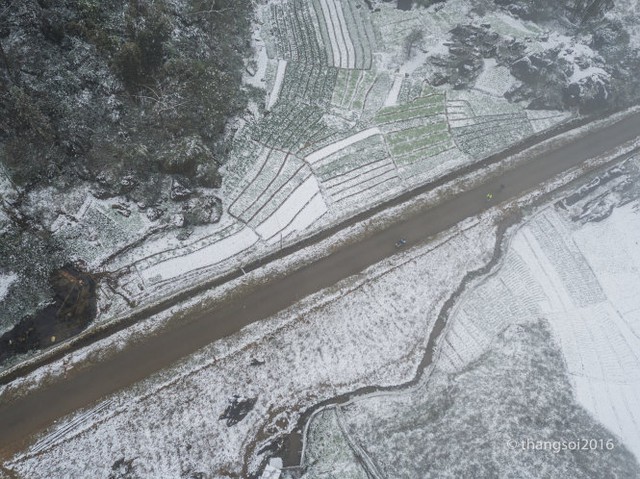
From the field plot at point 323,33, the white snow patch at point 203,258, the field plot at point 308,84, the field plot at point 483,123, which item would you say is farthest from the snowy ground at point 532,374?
the field plot at point 323,33

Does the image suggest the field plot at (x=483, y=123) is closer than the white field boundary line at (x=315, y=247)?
No

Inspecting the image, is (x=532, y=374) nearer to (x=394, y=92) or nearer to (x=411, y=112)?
(x=411, y=112)

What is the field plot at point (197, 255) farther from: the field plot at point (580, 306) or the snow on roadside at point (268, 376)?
the field plot at point (580, 306)

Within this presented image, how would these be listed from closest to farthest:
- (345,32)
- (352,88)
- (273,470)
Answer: (273,470) < (352,88) < (345,32)

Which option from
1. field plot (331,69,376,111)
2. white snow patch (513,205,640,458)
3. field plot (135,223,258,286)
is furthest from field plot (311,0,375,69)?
white snow patch (513,205,640,458)

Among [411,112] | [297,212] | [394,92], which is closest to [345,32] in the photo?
[394,92]

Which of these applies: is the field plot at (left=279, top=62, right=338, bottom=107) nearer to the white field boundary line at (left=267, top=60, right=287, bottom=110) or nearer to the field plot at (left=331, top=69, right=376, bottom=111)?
the white field boundary line at (left=267, top=60, right=287, bottom=110)

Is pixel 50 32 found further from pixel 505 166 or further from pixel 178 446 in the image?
pixel 505 166
